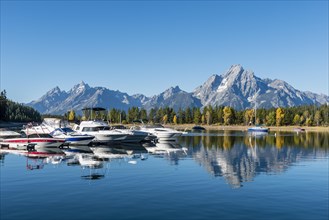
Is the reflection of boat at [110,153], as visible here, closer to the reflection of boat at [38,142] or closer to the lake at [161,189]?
the lake at [161,189]

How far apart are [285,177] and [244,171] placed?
497cm

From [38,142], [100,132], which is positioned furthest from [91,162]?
[100,132]

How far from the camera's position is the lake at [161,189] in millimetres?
22406

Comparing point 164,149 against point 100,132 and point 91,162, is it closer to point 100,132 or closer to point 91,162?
point 100,132

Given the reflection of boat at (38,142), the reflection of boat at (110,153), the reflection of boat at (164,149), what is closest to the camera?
the reflection of boat at (110,153)

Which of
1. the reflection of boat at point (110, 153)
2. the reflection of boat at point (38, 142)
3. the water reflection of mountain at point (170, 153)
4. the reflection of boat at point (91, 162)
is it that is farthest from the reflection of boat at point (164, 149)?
the reflection of boat at point (38, 142)

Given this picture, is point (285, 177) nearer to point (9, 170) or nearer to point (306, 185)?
point (306, 185)

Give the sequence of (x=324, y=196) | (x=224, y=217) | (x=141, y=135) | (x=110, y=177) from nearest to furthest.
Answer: (x=224, y=217), (x=324, y=196), (x=110, y=177), (x=141, y=135)

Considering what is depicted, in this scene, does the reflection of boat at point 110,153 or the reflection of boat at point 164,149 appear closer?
the reflection of boat at point 110,153

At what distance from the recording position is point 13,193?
91.5 ft

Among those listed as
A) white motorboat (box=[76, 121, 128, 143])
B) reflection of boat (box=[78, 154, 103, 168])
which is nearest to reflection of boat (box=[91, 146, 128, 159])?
Answer: reflection of boat (box=[78, 154, 103, 168])

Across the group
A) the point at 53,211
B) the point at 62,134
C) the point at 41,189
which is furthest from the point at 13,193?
the point at 62,134

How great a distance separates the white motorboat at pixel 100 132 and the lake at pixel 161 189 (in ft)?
80.1

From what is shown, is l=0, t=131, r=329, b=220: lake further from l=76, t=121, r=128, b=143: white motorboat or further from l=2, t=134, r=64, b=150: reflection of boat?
l=76, t=121, r=128, b=143: white motorboat
